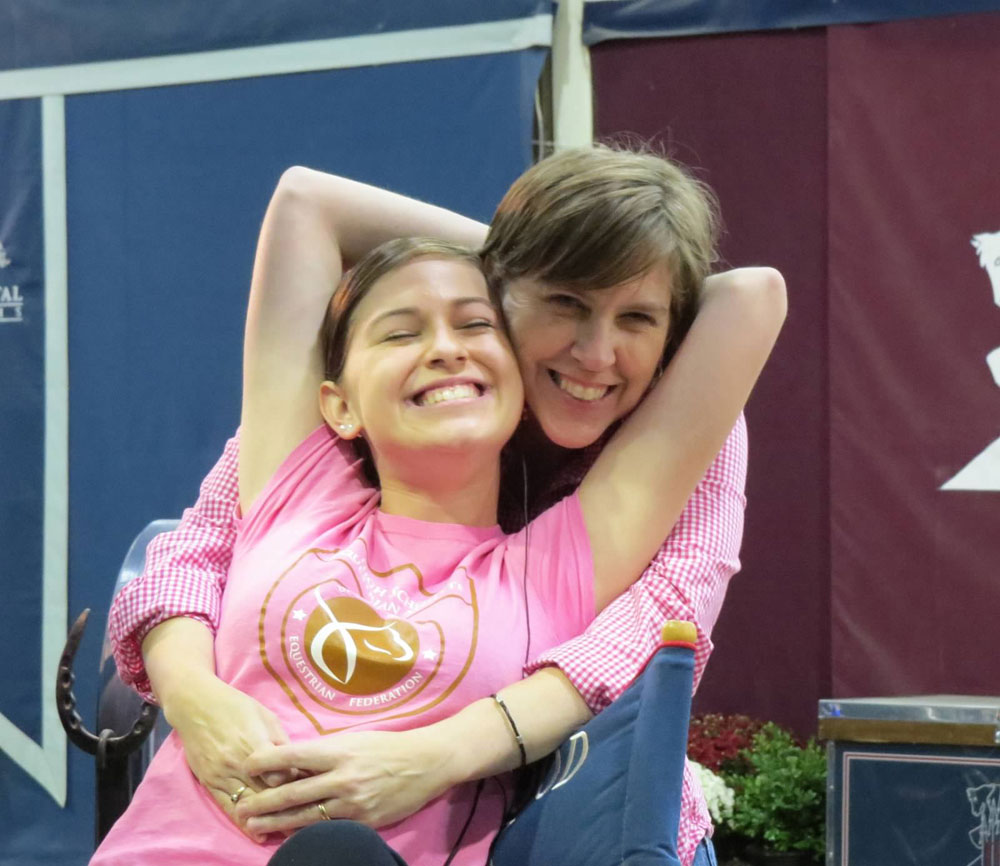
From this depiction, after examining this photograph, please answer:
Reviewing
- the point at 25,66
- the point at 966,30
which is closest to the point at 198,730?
the point at 966,30

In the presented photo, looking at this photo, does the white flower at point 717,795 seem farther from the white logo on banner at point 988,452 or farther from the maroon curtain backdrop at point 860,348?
the white logo on banner at point 988,452

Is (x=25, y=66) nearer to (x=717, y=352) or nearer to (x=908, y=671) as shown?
(x=908, y=671)

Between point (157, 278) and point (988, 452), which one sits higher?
point (157, 278)

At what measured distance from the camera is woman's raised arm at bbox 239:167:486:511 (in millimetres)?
1556

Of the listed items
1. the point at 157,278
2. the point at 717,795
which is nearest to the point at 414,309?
the point at 717,795

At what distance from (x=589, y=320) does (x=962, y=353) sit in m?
2.38

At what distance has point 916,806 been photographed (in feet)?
9.62

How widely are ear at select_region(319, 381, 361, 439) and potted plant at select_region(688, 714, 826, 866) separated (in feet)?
6.88

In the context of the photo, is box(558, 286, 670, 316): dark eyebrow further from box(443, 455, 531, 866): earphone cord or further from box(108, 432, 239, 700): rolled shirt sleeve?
box(108, 432, 239, 700): rolled shirt sleeve

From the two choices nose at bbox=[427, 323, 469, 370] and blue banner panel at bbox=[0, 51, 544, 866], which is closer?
nose at bbox=[427, 323, 469, 370]

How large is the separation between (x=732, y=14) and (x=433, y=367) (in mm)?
2652

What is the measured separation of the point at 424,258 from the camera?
1.49 metres

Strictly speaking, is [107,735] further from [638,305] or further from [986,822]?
[986,822]

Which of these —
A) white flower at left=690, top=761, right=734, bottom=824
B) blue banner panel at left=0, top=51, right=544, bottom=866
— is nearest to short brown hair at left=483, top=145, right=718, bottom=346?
white flower at left=690, top=761, right=734, bottom=824
